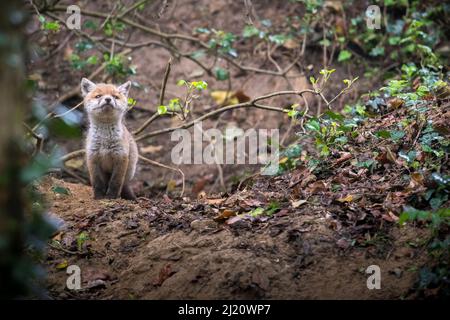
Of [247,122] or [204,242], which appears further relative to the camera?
[247,122]

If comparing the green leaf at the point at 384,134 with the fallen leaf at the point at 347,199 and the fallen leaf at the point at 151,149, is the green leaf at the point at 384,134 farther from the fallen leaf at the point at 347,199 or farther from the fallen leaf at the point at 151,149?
the fallen leaf at the point at 151,149

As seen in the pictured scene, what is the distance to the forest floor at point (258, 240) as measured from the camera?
4.38 m

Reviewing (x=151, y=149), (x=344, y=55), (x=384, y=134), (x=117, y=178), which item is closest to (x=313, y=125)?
(x=384, y=134)

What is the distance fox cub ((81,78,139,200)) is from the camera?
7227 millimetres

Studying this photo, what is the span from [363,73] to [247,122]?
92.0 inches

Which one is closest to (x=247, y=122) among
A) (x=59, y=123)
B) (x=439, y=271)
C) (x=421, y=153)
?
(x=421, y=153)

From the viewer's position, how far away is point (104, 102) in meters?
7.12

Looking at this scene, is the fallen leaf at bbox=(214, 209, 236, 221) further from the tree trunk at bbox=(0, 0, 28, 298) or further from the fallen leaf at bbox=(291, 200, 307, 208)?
the tree trunk at bbox=(0, 0, 28, 298)

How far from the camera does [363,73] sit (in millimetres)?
10336

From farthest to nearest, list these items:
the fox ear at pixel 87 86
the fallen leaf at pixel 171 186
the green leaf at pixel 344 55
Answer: the green leaf at pixel 344 55
the fallen leaf at pixel 171 186
the fox ear at pixel 87 86

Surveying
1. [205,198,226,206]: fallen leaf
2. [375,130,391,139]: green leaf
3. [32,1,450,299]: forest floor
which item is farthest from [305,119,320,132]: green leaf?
[205,198,226,206]: fallen leaf

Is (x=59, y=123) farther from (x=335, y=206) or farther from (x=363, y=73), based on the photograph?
(x=363, y=73)

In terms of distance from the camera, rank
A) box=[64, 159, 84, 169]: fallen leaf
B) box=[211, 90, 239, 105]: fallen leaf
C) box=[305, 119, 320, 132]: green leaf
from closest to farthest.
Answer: box=[305, 119, 320, 132]: green leaf → box=[64, 159, 84, 169]: fallen leaf → box=[211, 90, 239, 105]: fallen leaf

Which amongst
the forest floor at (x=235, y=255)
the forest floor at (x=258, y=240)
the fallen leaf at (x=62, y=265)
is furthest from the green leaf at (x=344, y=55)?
the fallen leaf at (x=62, y=265)
